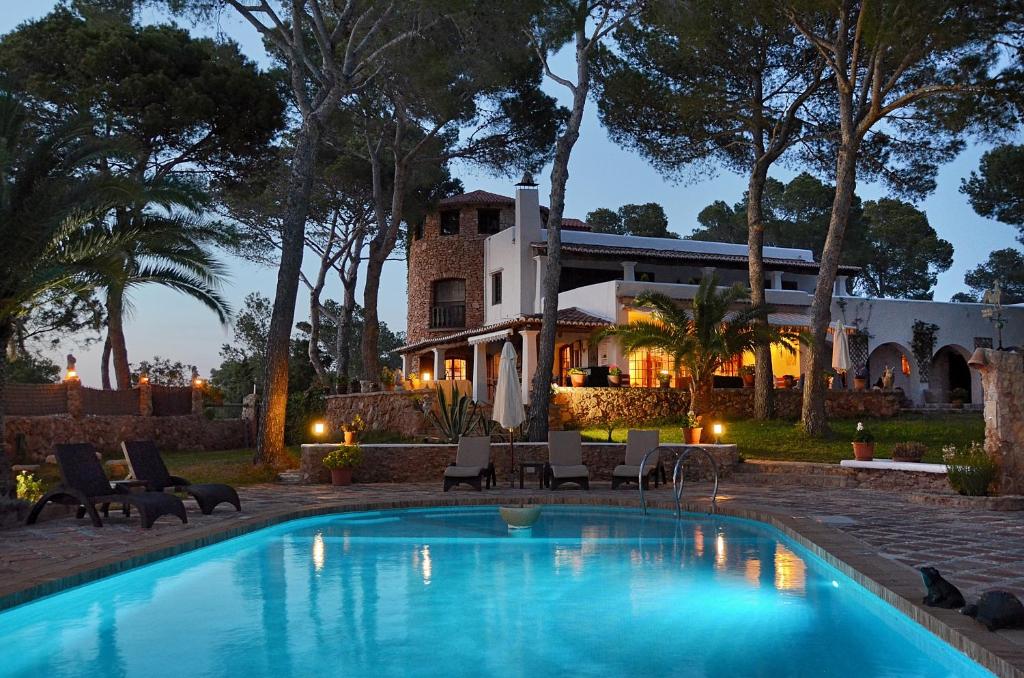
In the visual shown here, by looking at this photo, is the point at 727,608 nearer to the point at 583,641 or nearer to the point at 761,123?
the point at 583,641

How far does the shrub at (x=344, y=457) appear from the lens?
53.2 ft

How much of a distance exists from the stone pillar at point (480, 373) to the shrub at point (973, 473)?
1816cm

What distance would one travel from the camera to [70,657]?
19.9 ft

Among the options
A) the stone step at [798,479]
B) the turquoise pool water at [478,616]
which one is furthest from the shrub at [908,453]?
the turquoise pool water at [478,616]

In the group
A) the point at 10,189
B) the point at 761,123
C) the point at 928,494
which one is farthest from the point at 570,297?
the point at 10,189

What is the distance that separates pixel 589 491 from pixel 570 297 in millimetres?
14749

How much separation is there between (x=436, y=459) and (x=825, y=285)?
976cm

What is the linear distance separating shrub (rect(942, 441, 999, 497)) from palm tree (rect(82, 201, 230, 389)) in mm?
11576

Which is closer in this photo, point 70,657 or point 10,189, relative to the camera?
point 70,657

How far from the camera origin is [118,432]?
24.6 metres

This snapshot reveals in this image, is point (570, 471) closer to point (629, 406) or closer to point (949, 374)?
point (629, 406)

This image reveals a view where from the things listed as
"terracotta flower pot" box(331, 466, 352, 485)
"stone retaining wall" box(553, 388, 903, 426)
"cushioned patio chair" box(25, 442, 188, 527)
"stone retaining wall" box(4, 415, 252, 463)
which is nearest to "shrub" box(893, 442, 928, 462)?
"stone retaining wall" box(553, 388, 903, 426)


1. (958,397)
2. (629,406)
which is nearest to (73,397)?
(629,406)

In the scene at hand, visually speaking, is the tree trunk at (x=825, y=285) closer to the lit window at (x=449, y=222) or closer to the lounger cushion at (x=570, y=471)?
the lounger cushion at (x=570, y=471)
